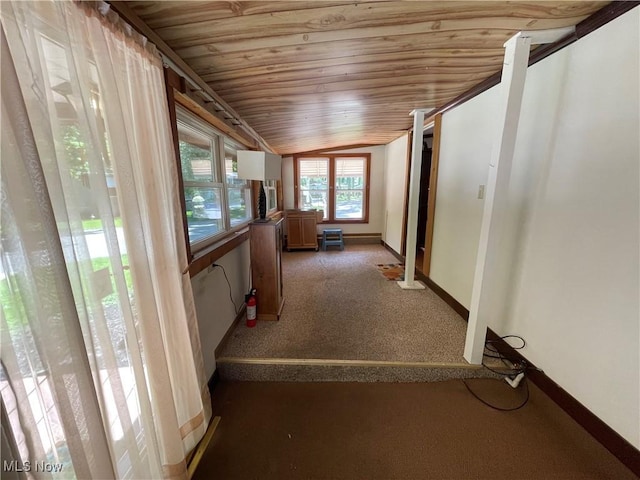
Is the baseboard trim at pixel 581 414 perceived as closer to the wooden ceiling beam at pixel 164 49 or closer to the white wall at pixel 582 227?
the white wall at pixel 582 227

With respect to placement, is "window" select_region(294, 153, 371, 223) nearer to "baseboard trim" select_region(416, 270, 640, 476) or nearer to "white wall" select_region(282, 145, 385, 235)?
"white wall" select_region(282, 145, 385, 235)

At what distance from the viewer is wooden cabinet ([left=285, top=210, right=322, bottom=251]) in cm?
491

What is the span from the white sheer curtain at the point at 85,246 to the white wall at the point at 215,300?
1.78 ft

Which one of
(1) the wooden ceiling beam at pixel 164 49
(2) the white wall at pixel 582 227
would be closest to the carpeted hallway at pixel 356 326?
(2) the white wall at pixel 582 227

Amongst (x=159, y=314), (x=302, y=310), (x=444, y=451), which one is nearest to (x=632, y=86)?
(x=444, y=451)

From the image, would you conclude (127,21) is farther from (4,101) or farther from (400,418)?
(400,418)

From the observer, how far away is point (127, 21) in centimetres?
96

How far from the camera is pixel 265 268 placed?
229cm

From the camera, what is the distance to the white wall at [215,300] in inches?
64.2

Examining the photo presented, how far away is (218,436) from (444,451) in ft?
4.12

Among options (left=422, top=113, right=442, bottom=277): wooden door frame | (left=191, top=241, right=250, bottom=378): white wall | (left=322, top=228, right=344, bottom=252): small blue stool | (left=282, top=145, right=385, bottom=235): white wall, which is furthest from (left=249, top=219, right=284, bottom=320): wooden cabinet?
(left=282, top=145, right=385, bottom=235): white wall

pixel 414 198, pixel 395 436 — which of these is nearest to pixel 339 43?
pixel 414 198

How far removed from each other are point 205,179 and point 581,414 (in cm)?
288

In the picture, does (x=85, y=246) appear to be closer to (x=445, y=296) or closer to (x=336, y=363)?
(x=336, y=363)
